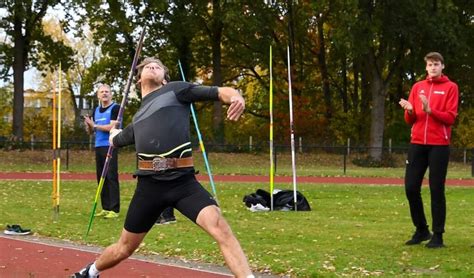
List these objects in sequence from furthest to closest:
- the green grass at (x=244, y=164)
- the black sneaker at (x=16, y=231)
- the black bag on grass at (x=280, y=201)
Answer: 1. the green grass at (x=244, y=164)
2. the black bag on grass at (x=280, y=201)
3. the black sneaker at (x=16, y=231)

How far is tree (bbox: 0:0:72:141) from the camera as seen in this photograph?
3722cm

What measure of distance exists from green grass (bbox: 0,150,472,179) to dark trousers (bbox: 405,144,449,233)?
1744 cm

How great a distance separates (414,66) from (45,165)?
20.2 meters

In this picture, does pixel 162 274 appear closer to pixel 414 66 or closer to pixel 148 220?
pixel 148 220

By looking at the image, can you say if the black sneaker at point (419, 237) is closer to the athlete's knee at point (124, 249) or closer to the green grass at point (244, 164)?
the athlete's knee at point (124, 249)

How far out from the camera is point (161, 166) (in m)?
5.64

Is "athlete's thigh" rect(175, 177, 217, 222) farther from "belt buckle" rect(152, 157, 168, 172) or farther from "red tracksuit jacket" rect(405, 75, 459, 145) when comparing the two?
"red tracksuit jacket" rect(405, 75, 459, 145)

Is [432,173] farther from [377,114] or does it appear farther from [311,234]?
[377,114]

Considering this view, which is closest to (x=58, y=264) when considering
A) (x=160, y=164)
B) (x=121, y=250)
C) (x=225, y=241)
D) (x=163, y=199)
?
(x=121, y=250)

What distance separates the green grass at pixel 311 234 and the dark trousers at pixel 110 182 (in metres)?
0.38

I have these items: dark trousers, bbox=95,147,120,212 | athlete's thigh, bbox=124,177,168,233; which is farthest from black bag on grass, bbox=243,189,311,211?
athlete's thigh, bbox=124,177,168,233

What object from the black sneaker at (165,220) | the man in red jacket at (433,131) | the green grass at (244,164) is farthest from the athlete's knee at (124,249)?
the green grass at (244,164)

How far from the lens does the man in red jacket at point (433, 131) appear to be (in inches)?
326

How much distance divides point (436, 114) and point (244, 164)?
2445 cm
